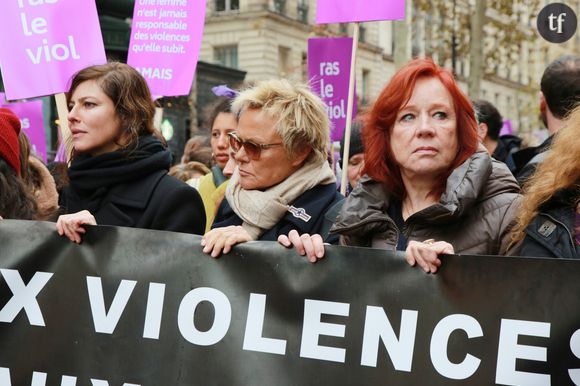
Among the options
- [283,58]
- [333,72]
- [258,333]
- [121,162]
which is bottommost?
[283,58]

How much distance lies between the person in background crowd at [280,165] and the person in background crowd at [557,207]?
101 cm

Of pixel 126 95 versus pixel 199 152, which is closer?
pixel 126 95

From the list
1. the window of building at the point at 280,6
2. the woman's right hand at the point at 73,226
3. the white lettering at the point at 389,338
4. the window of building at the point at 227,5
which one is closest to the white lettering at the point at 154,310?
the woman's right hand at the point at 73,226

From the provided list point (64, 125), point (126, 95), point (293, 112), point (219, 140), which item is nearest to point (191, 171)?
point (219, 140)

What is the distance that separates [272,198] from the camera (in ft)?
12.9

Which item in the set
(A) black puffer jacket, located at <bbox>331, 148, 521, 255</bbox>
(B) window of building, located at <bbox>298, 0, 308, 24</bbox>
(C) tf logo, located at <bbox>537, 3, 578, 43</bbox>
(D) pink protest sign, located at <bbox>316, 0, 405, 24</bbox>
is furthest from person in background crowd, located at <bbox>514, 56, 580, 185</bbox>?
(B) window of building, located at <bbox>298, 0, 308, 24</bbox>

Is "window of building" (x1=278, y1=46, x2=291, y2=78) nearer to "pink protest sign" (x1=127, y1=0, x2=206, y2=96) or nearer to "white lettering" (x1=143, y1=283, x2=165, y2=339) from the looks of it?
"pink protest sign" (x1=127, y1=0, x2=206, y2=96)

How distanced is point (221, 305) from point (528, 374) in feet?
3.23

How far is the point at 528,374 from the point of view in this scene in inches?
115

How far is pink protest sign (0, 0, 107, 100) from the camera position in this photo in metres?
5.63

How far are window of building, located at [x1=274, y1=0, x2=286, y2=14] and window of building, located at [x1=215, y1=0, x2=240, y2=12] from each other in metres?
1.47

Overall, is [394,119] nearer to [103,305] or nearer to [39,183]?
[103,305]

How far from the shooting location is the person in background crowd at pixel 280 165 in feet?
12.9

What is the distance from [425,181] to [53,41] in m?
2.84
